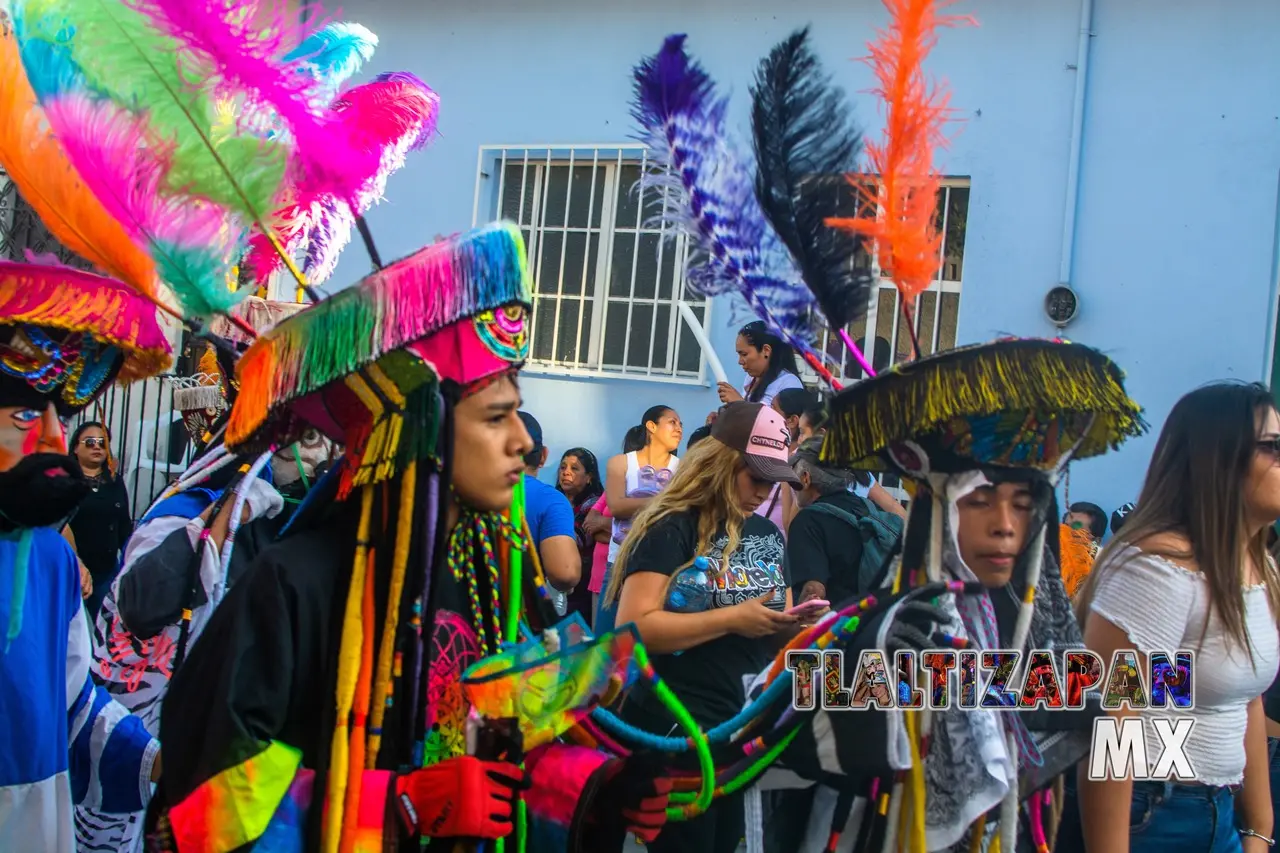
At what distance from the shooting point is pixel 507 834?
91.5 inches

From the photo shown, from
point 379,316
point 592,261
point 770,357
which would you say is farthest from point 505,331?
point 592,261

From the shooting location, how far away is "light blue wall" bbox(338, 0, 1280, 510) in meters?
7.42

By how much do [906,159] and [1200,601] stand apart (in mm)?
1269

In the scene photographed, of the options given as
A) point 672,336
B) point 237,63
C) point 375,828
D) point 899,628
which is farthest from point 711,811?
point 672,336

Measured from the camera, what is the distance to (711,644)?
368 centimetres

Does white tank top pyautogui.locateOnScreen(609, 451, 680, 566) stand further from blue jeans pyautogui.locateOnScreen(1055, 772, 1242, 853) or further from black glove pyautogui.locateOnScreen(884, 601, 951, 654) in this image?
black glove pyautogui.locateOnScreen(884, 601, 951, 654)

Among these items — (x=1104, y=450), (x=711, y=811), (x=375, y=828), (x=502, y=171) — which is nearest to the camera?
(x=375, y=828)

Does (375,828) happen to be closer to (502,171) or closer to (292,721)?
(292,721)

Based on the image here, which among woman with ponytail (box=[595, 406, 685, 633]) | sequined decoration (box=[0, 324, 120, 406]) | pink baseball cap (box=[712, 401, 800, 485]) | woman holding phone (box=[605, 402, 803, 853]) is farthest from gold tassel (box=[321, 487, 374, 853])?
woman with ponytail (box=[595, 406, 685, 633])

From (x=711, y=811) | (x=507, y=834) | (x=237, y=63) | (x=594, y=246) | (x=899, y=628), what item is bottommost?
(x=711, y=811)

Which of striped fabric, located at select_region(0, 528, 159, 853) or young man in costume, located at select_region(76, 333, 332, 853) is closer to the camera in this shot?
striped fabric, located at select_region(0, 528, 159, 853)

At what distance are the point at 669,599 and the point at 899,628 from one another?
3.97 ft

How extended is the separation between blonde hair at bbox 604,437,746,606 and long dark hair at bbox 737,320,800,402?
1.36 meters

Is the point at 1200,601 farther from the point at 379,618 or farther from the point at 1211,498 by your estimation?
the point at 379,618
